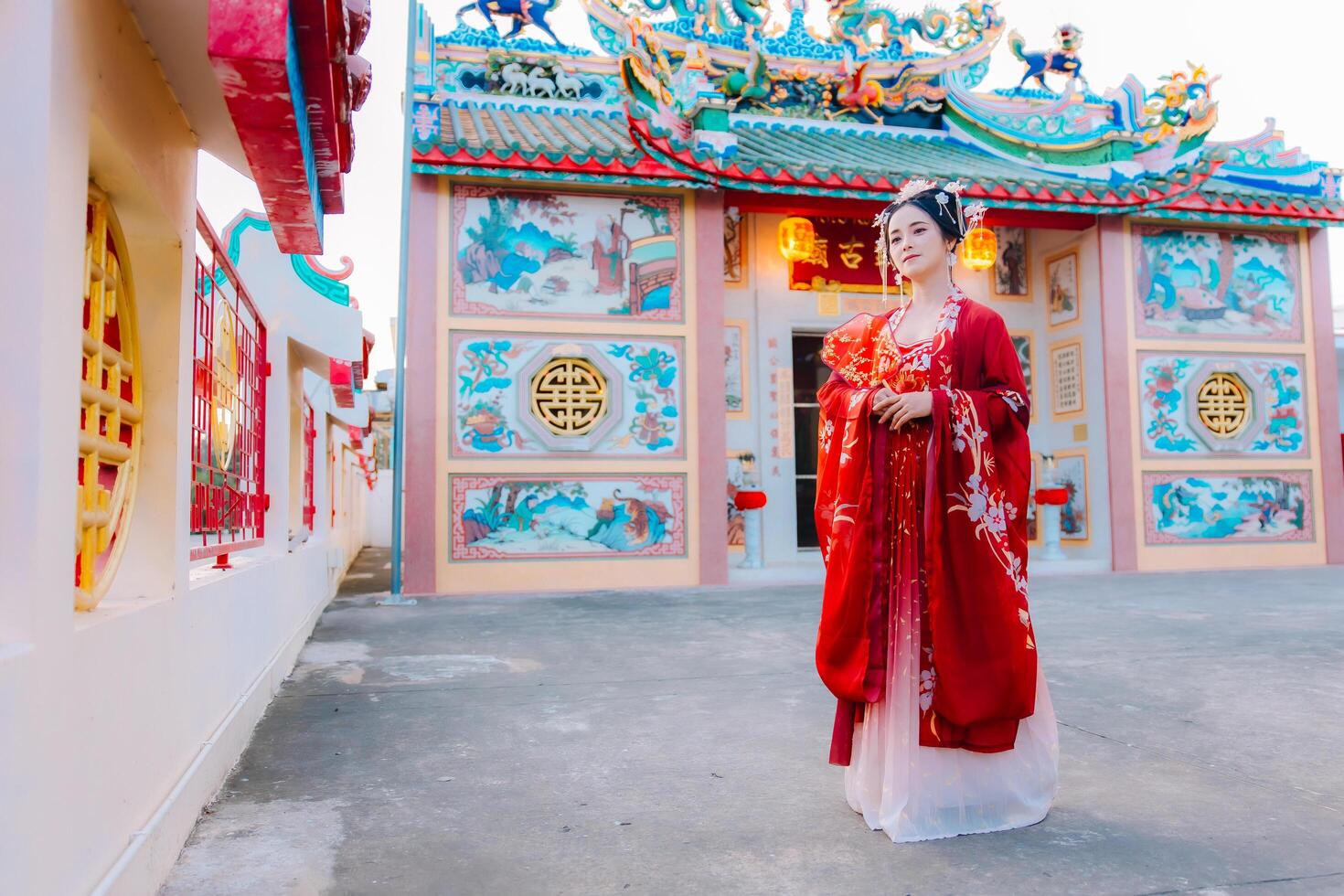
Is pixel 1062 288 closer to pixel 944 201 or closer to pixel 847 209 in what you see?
pixel 847 209

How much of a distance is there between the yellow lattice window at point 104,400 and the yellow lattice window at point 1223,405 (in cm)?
1019

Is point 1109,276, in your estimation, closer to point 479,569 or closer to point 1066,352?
point 1066,352

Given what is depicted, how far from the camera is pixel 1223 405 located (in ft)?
32.9

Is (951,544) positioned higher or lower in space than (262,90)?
lower

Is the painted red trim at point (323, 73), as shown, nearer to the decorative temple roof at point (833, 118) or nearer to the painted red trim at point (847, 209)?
the decorative temple roof at point (833, 118)

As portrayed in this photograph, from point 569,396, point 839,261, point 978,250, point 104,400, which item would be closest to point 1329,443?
point 978,250

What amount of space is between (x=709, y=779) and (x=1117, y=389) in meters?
8.48

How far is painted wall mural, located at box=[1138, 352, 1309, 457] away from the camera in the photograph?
9852 millimetres

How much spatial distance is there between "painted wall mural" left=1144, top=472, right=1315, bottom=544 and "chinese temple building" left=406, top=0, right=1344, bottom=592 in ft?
0.10

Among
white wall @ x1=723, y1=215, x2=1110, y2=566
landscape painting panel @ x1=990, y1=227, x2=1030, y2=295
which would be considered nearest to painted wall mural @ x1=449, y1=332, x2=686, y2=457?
white wall @ x1=723, y1=215, x2=1110, y2=566

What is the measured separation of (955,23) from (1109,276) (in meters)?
3.55

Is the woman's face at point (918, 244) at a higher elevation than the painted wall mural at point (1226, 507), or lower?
higher

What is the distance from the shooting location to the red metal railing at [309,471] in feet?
21.8

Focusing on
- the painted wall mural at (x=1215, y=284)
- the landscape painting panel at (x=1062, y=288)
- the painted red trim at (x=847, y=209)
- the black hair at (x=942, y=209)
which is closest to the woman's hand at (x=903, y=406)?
the black hair at (x=942, y=209)
